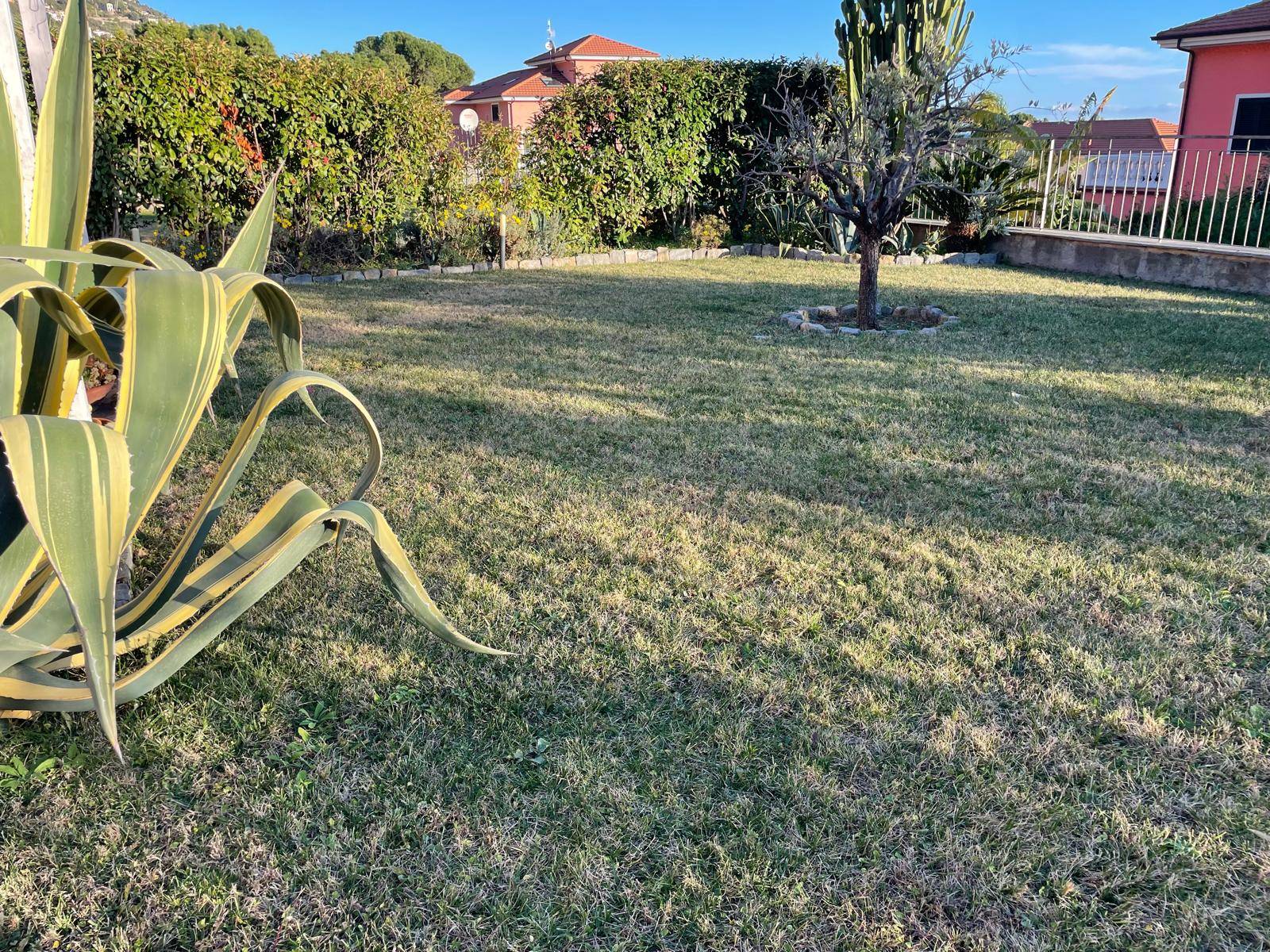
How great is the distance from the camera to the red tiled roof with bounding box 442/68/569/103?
148 ft

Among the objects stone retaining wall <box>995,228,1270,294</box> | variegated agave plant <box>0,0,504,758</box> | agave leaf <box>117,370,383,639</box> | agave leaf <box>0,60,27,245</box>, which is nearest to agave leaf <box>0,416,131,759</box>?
variegated agave plant <box>0,0,504,758</box>

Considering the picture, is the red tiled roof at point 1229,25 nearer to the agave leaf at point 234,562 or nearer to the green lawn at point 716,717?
the green lawn at point 716,717

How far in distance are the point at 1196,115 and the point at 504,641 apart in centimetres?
2136

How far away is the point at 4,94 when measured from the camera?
75.3 inches

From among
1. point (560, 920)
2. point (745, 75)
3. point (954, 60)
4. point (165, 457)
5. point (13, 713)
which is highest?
point (745, 75)

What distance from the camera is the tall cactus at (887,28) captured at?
9984 millimetres

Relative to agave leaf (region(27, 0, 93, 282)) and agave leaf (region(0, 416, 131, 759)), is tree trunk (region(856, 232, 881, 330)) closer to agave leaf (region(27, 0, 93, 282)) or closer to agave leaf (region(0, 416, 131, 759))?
agave leaf (region(27, 0, 93, 282))

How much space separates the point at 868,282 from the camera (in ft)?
24.5

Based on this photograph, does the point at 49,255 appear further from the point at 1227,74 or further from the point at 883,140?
the point at 1227,74

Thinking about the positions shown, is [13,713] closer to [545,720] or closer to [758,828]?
[545,720]

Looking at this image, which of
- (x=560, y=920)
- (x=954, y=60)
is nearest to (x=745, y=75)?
(x=954, y=60)

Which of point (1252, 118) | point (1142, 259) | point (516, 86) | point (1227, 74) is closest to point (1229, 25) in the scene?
point (1227, 74)

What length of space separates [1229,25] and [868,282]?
15257 mm

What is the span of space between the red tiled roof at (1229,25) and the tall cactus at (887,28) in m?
10.2
